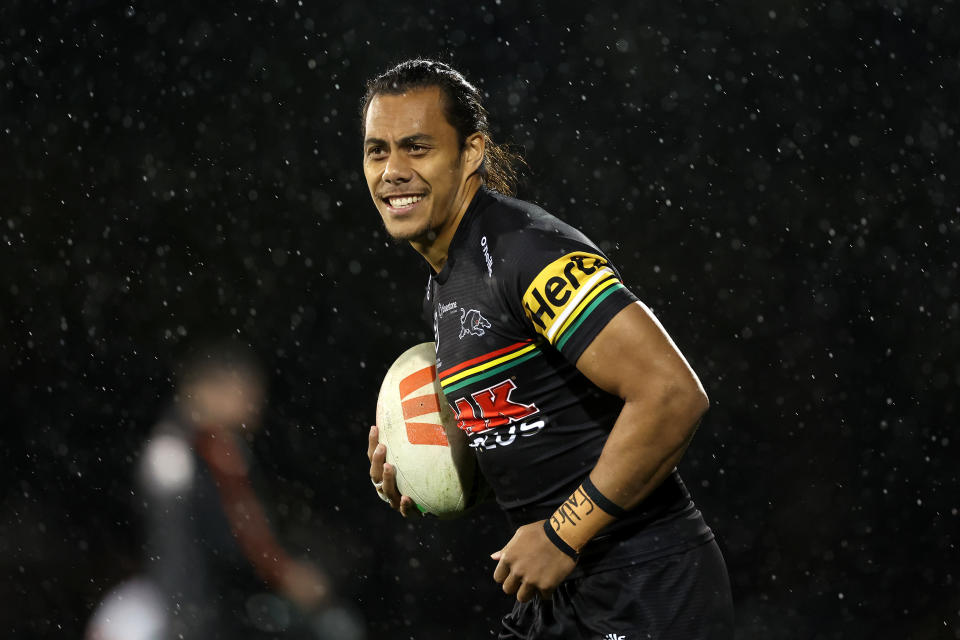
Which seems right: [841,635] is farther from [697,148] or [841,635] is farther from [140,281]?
[140,281]

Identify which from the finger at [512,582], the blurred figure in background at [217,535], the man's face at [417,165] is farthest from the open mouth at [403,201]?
the blurred figure in background at [217,535]

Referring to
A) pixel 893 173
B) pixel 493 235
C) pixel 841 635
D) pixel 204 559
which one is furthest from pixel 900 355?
pixel 204 559

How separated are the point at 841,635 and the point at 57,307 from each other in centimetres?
385

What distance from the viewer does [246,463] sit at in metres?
4.50

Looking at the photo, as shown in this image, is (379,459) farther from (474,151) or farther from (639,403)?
(639,403)

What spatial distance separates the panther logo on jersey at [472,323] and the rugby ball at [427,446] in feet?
1.22

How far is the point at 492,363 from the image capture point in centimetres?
193

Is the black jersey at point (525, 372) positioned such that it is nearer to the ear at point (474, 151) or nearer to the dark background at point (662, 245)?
the ear at point (474, 151)

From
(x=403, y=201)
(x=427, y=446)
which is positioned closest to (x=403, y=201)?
(x=403, y=201)

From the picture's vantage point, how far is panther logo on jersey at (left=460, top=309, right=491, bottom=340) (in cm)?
194

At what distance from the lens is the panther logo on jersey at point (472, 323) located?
1936mm

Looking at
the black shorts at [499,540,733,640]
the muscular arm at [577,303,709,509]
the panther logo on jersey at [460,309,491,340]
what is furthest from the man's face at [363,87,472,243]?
the black shorts at [499,540,733,640]

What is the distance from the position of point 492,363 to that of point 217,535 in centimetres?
307

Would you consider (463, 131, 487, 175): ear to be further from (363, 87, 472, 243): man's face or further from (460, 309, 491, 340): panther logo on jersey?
(460, 309, 491, 340): panther logo on jersey
